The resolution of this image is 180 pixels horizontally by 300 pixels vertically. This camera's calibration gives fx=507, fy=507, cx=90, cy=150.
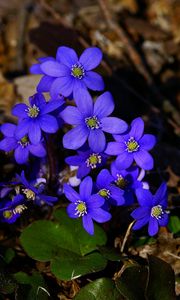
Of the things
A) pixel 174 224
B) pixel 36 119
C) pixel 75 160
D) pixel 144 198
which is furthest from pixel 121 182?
pixel 36 119

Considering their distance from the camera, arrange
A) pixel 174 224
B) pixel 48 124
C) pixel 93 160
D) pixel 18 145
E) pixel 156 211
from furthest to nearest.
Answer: pixel 174 224 < pixel 18 145 < pixel 93 160 < pixel 156 211 < pixel 48 124

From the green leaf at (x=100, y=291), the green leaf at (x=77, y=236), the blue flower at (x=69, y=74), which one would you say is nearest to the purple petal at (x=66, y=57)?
the blue flower at (x=69, y=74)

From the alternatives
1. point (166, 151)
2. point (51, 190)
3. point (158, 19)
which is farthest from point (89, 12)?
point (51, 190)

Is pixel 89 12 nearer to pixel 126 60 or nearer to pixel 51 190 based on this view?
pixel 126 60

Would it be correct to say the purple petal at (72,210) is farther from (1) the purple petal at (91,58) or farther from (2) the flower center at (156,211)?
(1) the purple petal at (91,58)

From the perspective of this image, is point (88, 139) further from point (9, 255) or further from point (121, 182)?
point (9, 255)

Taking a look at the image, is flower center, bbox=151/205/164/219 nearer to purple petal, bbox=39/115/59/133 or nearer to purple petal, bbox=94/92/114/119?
purple petal, bbox=94/92/114/119
